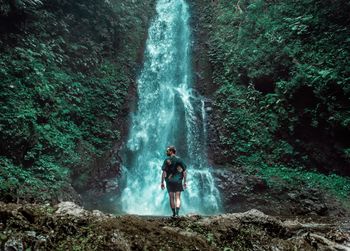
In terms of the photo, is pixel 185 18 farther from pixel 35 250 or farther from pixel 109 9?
pixel 35 250

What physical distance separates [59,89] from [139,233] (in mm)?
9298

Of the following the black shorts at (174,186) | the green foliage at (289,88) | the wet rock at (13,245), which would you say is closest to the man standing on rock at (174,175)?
the black shorts at (174,186)

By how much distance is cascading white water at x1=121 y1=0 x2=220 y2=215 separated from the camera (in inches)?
451

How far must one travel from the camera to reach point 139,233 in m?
3.29

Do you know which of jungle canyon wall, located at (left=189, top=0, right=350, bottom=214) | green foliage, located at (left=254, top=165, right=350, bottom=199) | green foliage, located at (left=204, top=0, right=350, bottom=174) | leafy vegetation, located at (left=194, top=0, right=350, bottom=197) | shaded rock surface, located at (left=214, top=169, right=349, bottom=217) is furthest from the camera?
green foliage, located at (left=204, top=0, right=350, bottom=174)

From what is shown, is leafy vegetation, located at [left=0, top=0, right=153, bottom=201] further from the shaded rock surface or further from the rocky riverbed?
the shaded rock surface

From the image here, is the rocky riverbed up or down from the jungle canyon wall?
down

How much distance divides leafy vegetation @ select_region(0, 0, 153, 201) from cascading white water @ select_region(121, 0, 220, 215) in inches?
38.0

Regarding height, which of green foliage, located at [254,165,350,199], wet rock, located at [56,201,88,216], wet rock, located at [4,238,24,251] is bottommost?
wet rock, located at [4,238,24,251]

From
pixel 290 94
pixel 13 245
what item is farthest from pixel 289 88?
pixel 13 245

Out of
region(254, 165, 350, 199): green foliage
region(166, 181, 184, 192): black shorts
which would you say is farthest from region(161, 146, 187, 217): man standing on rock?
region(254, 165, 350, 199): green foliage

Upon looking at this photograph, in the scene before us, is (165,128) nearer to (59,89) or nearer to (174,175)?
(59,89)

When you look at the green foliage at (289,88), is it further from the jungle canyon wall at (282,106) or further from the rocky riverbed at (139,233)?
the rocky riverbed at (139,233)

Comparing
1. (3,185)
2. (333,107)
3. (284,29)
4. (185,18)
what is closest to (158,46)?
(185,18)
